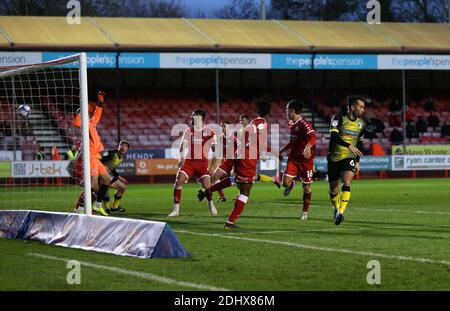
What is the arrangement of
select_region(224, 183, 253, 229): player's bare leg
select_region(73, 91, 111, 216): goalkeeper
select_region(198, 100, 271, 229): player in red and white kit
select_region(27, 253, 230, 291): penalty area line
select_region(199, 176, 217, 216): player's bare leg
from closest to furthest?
select_region(27, 253, 230, 291): penalty area line → select_region(224, 183, 253, 229): player's bare leg → select_region(198, 100, 271, 229): player in red and white kit → select_region(73, 91, 111, 216): goalkeeper → select_region(199, 176, 217, 216): player's bare leg

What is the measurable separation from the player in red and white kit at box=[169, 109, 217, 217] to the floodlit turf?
578 millimetres

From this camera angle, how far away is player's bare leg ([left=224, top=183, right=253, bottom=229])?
14.4 m

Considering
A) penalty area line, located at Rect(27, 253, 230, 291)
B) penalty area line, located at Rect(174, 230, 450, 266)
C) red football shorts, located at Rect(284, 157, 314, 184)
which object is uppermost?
red football shorts, located at Rect(284, 157, 314, 184)

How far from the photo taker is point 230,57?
38688 mm

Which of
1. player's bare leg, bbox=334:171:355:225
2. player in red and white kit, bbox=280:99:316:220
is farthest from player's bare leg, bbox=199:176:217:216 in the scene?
player's bare leg, bbox=334:171:355:225

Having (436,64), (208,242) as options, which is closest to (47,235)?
(208,242)

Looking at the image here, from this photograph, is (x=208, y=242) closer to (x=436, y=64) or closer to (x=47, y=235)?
(x=47, y=235)

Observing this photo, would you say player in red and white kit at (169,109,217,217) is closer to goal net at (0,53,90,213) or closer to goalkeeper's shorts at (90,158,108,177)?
goalkeeper's shorts at (90,158,108,177)

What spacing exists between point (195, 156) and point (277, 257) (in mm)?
7675

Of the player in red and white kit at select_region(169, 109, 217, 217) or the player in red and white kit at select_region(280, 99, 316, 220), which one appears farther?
the player in red and white kit at select_region(169, 109, 217, 217)

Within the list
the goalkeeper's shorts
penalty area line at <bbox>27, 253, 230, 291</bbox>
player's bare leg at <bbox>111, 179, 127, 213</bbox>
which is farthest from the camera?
player's bare leg at <bbox>111, 179, 127, 213</bbox>

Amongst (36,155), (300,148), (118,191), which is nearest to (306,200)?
(300,148)

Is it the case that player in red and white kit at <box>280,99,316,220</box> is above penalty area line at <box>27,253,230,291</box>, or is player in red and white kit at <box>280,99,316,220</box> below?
above

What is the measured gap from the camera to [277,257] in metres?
10.7
